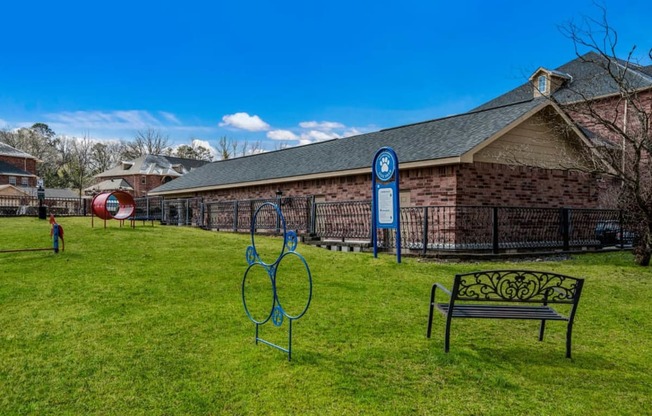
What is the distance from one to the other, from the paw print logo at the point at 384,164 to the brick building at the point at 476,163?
123 inches

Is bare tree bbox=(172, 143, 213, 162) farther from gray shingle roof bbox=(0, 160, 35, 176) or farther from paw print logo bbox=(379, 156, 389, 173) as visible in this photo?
paw print logo bbox=(379, 156, 389, 173)

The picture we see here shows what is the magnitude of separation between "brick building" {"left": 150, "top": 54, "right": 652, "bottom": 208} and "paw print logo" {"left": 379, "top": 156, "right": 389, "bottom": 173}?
123 inches

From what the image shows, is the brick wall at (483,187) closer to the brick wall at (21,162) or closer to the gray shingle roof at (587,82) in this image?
the gray shingle roof at (587,82)

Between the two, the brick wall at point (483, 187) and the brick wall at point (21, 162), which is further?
the brick wall at point (21, 162)

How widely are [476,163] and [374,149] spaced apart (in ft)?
17.3

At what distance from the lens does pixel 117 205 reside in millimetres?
18344

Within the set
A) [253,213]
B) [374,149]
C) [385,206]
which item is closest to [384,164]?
[385,206]

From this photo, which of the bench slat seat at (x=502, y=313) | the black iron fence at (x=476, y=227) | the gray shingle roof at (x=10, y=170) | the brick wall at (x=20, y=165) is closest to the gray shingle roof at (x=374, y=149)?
the black iron fence at (x=476, y=227)

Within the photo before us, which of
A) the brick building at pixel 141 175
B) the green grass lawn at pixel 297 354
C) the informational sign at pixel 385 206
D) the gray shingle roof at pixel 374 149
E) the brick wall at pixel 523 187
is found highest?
the brick building at pixel 141 175

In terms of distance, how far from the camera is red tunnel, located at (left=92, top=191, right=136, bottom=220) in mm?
16655

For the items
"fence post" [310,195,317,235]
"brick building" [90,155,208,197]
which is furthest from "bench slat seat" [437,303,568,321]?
"brick building" [90,155,208,197]

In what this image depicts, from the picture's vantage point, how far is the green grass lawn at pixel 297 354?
3.62m

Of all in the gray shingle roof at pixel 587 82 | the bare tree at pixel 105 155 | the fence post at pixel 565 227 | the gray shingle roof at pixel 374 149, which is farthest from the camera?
the bare tree at pixel 105 155

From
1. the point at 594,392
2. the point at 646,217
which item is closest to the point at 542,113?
the point at 646,217
